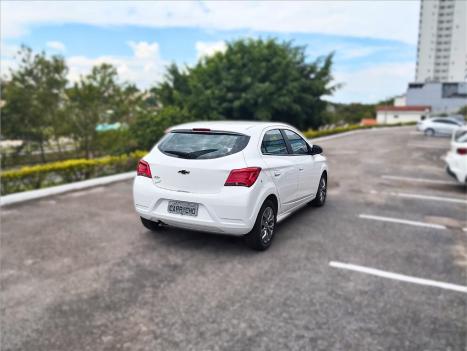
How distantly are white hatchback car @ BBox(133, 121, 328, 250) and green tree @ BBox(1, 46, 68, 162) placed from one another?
31516 millimetres

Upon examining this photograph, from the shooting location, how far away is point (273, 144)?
4.17 meters

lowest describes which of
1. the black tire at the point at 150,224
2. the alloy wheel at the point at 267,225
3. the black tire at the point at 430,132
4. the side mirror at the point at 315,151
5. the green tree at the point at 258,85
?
the black tire at the point at 430,132

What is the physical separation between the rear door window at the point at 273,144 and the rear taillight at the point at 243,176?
39cm

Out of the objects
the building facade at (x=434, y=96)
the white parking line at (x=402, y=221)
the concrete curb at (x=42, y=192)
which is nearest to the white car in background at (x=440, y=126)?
the white parking line at (x=402, y=221)

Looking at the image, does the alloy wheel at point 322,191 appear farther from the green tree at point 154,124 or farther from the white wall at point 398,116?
the white wall at point 398,116

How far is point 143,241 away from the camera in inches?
210

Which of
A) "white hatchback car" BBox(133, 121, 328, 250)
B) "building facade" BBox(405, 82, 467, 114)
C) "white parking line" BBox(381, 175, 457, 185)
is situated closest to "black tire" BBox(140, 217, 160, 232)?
"white hatchback car" BBox(133, 121, 328, 250)

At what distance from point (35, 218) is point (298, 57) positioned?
24.8 meters

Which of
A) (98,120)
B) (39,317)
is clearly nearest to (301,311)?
(39,317)

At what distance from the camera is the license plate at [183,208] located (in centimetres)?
225

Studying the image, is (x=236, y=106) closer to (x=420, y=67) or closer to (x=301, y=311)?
(x=301, y=311)

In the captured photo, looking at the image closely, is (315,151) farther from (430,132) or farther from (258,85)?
(430,132)

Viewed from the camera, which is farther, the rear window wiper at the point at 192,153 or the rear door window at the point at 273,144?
the rear door window at the point at 273,144

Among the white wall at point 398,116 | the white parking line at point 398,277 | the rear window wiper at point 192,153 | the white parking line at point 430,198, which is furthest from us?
the white wall at point 398,116
